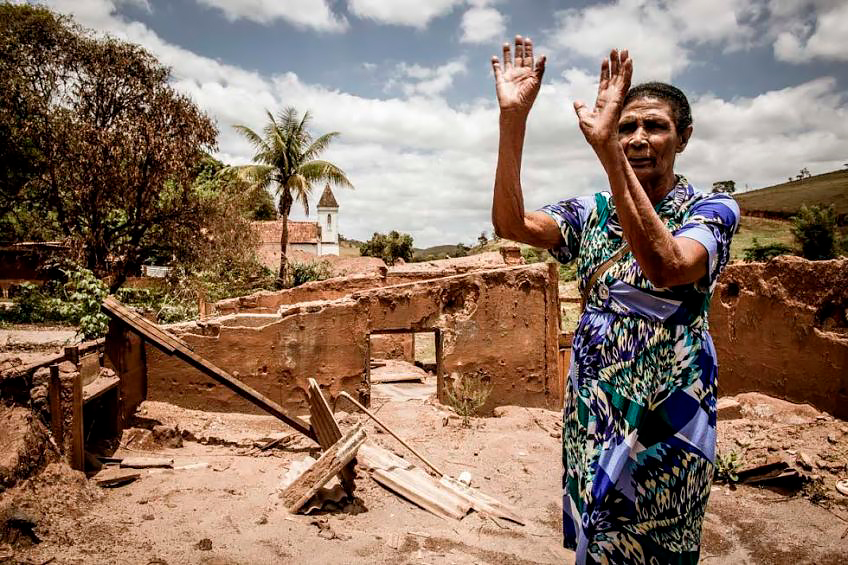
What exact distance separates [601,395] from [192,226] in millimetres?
17961

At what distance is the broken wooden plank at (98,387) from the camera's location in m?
5.60

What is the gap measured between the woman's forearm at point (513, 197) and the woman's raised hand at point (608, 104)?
28cm

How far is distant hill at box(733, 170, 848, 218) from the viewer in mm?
41409

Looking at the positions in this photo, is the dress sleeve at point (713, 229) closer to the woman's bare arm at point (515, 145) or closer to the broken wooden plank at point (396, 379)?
the woman's bare arm at point (515, 145)

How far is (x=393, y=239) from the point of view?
39.9 m

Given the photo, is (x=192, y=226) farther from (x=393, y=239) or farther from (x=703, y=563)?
(x=393, y=239)

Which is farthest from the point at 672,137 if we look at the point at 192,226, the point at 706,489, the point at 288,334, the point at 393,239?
the point at 393,239

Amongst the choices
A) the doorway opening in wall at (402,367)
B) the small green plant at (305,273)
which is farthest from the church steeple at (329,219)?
the doorway opening in wall at (402,367)

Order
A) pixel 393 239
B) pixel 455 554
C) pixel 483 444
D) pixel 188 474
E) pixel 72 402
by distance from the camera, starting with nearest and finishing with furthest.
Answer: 1. pixel 455 554
2. pixel 72 402
3. pixel 188 474
4. pixel 483 444
5. pixel 393 239

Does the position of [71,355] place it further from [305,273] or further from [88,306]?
[305,273]

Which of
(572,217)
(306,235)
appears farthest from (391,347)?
(306,235)

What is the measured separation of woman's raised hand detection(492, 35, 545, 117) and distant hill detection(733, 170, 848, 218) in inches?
1562

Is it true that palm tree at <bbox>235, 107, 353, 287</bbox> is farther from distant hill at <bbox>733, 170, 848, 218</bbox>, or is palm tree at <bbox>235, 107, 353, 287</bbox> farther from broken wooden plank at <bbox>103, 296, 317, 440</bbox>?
distant hill at <bbox>733, 170, 848, 218</bbox>

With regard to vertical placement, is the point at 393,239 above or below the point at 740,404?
above
